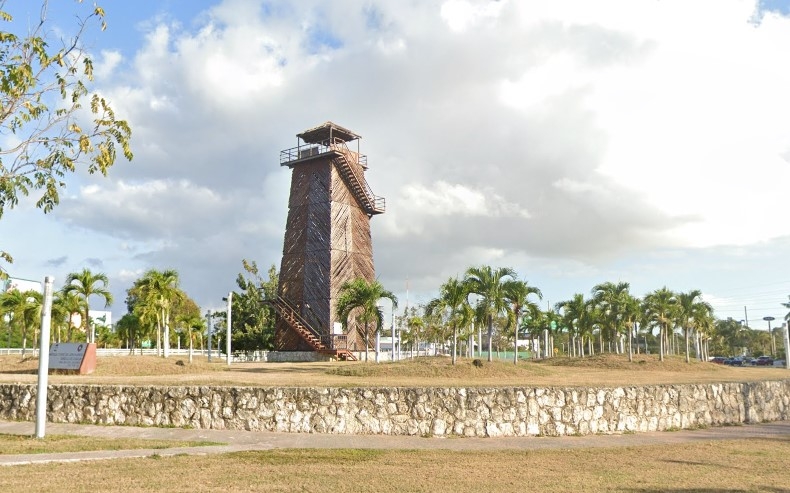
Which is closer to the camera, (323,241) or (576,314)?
(323,241)

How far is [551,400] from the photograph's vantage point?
60.1ft

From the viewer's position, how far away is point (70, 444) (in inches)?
570

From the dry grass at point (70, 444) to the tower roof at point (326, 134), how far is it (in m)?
46.5

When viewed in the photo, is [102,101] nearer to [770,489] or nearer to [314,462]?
[314,462]

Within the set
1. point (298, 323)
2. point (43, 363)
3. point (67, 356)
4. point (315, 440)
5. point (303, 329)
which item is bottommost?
point (315, 440)

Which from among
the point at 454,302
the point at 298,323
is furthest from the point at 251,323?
the point at 454,302

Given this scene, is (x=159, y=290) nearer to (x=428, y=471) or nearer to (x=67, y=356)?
(x=67, y=356)

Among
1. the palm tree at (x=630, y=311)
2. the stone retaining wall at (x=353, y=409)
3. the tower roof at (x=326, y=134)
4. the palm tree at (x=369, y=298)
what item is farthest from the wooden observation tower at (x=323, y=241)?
the stone retaining wall at (x=353, y=409)

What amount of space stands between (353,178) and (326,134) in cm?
548

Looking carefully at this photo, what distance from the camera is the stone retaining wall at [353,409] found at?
56.9 ft

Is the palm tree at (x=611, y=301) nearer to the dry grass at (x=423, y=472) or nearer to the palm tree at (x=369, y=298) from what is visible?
the palm tree at (x=369, y=298)

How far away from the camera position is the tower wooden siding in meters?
57.5

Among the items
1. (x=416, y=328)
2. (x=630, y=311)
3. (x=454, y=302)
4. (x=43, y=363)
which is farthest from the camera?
(x=416, y=328)

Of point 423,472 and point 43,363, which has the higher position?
point 43,363
